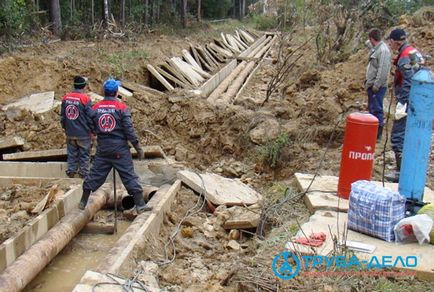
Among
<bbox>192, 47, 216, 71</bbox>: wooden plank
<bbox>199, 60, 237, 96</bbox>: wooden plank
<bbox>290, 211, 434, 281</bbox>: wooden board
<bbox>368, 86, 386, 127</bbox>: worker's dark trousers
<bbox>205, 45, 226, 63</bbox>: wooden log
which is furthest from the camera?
<bbox>205, 45, 226, 63</bbox>: wooden log

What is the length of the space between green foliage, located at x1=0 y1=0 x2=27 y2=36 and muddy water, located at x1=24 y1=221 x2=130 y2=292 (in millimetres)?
10006

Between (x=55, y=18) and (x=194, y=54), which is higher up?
(x=55, y=18)

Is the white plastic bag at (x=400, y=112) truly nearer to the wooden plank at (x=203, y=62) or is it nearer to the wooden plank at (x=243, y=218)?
the wooden plank at (x=243, y=218)

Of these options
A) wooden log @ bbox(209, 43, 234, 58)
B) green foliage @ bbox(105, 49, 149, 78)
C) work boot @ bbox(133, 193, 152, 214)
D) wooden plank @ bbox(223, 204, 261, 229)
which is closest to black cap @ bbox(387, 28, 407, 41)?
wooden plank @ bbox(223, 204, 261, 229)

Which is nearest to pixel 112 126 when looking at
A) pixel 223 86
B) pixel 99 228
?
pixel 99 228

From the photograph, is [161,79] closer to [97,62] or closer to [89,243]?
[97,62]

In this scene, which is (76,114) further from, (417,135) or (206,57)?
(206,57)

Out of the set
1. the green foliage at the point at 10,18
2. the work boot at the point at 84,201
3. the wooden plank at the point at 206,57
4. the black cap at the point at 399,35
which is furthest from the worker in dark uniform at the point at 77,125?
the wooden plank at the point at 206,57

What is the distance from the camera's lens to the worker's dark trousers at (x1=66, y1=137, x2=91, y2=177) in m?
7.79

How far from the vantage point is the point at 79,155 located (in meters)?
7.92

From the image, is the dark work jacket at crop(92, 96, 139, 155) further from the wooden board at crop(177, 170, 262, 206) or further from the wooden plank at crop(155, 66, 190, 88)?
the wooden plank at crop(155, 66, 190, 88)

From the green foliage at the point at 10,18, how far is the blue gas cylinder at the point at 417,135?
489 inches

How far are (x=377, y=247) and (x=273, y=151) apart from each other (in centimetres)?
407

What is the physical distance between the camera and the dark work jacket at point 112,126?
18.9 ft
